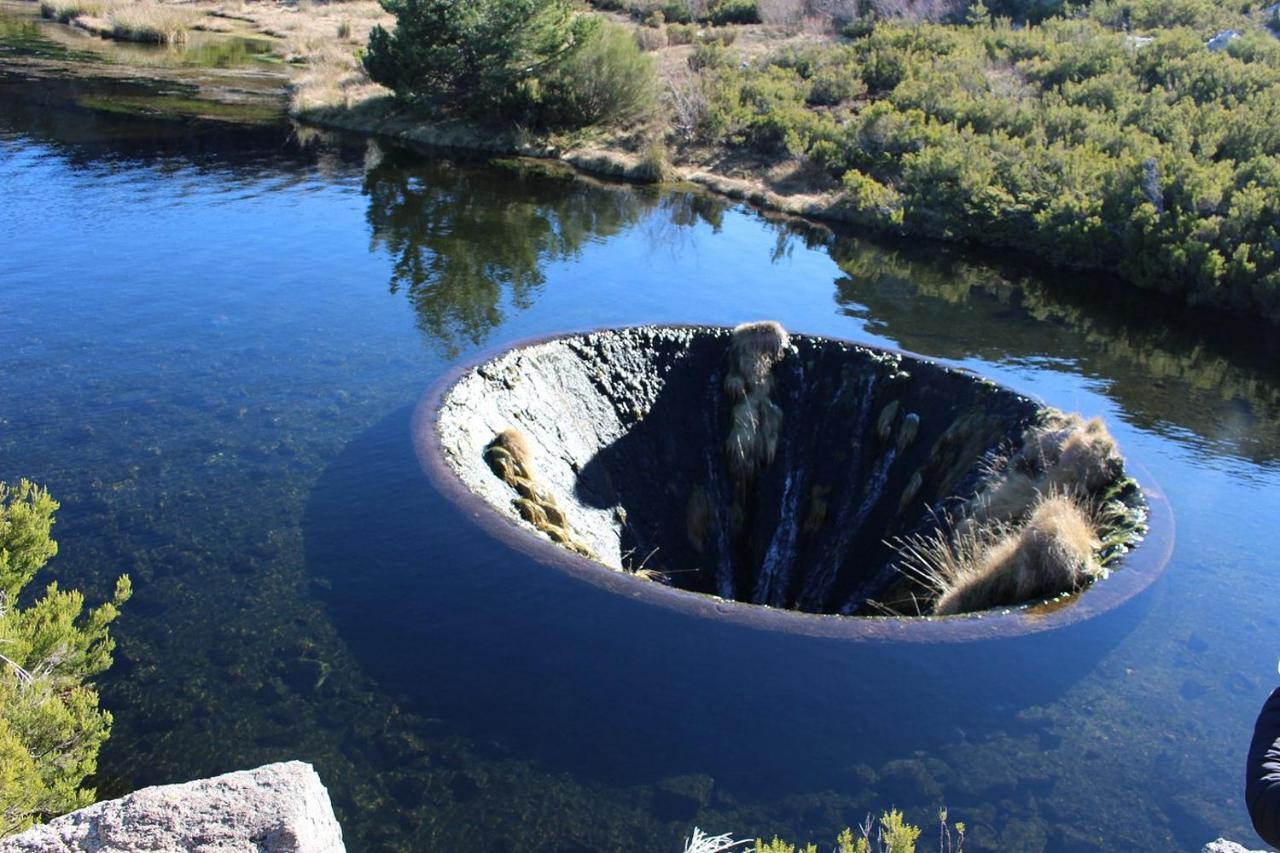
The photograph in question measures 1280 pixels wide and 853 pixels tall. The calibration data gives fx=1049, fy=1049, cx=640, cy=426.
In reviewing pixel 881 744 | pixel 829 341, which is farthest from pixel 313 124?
pixel 881 744

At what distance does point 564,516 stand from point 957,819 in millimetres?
5435

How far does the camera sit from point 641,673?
7.93 metres

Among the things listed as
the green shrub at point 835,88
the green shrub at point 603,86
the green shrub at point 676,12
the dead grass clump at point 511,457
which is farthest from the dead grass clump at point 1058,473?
the green shrub at point 676,12

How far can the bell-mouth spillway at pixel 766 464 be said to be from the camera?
425 inches

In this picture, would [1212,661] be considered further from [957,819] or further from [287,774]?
[287,774]

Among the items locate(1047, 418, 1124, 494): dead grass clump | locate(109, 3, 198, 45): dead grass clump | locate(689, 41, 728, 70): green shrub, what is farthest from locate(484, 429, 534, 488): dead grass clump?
locate(109, 3, 198, 45): dead grass clump

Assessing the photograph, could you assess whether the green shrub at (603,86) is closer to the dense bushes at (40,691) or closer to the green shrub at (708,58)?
the green shrub at (708,58)

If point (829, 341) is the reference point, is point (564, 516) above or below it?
below

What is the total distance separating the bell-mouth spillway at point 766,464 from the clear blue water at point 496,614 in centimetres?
85

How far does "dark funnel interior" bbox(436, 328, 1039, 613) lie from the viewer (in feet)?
40.7

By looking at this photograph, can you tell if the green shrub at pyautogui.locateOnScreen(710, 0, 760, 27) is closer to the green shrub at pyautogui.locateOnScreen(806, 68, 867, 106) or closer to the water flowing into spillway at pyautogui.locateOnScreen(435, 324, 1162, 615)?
the green shrub at pyautogui.locateOnScreen(806, 68, 867, 106)

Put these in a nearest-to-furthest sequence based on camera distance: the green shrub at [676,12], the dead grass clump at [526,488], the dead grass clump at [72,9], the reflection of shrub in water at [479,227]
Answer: the dead grass clump at [526,488] < the reflection of shrub in water at [479,227] < the green shrub at [676,12] < the dead grass clump at [72,9]

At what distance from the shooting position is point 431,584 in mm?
8961

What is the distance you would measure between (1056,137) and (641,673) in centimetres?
2361
